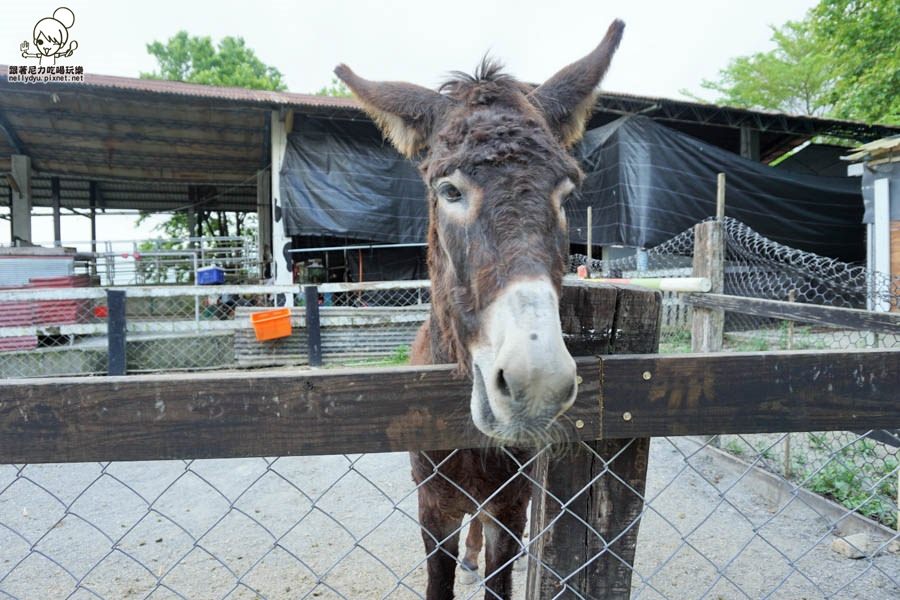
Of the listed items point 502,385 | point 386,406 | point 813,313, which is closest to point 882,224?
point 813,313

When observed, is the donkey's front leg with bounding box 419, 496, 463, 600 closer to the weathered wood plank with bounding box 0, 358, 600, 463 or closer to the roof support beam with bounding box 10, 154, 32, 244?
the weathered wood plank with bounding box 0, 358, 600, 463

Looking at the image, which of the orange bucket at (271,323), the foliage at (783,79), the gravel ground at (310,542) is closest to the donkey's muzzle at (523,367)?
the gravel ground at (310,542)

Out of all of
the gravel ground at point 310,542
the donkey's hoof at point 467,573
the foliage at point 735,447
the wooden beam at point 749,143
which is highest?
the wooden beam at point 749,143

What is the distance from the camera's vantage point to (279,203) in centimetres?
1202

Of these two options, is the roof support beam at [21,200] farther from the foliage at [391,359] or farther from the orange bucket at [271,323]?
the foliage at [391,359]

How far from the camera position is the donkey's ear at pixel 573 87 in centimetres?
219

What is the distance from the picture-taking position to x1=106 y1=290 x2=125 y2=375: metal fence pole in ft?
24.5

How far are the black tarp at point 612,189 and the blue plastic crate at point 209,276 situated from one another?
275 centimetres

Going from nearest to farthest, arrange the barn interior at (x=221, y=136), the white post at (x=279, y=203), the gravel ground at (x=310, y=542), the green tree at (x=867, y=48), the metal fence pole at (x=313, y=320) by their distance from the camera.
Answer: the gravel ground at (x=310, y=542) → the metal fence pole at (x=313, y=320) → the barn interior at (x=221, y=136) → the white post at (x=279, y=203) → the green tree at (x=867, y=48)

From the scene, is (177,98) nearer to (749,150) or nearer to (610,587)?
(610,587)

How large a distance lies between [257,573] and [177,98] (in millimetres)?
10969

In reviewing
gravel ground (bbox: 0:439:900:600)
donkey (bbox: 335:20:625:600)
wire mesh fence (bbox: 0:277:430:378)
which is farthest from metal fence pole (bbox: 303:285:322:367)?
donkey (bbox: 335:20:625:600)

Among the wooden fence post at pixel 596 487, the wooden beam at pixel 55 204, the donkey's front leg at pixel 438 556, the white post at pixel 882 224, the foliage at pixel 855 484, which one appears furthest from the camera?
the wooden beam at pixel 55 204

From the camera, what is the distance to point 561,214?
1.75m
